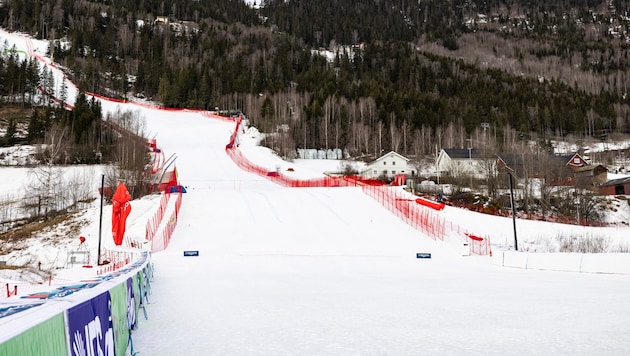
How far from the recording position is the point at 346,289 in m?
12.5

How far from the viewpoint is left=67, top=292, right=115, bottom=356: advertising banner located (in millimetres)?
→ 2921

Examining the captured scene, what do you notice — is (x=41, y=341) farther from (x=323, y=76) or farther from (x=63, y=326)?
(x=323, y=76)

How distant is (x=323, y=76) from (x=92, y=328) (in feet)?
320

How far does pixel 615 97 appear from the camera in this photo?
11662 cm

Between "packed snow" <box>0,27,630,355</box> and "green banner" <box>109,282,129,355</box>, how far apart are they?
3.79 feet

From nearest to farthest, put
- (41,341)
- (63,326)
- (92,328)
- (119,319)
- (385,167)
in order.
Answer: (41,341), (63,326), (92,328), (119,319), (385,167)

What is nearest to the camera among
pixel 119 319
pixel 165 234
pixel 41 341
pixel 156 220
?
pixel 41 341

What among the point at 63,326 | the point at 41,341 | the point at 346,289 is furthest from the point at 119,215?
the point at 41,341

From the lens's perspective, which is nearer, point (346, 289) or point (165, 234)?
point (346, 289)

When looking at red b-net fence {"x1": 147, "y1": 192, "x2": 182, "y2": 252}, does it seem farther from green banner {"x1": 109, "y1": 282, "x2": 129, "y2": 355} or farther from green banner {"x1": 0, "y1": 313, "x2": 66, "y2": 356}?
green banner {"x1": 0, "y1": 313, "x2": 66, "y2": 356}

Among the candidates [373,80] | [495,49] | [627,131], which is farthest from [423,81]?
[495,49]

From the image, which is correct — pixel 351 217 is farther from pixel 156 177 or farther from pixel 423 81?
pixel 423 81

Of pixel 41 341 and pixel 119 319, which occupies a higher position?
pixel 41 341

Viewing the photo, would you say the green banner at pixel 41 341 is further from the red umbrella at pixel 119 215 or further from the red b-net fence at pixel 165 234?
the red b-net fence at pixel 165 234
